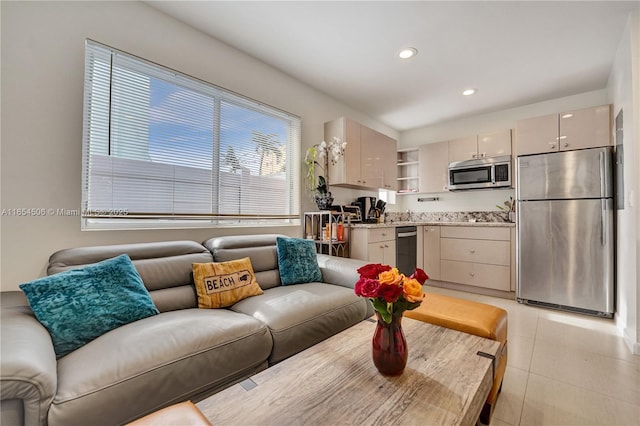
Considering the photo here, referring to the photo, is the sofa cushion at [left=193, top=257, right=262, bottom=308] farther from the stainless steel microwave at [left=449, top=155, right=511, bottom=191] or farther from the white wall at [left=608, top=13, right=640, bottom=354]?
the stainless steel microwave at [left=449, top=155, right=511, bottom=191]

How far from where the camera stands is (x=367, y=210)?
3.85 m

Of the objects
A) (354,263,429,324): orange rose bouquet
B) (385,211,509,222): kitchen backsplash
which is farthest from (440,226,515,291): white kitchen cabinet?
(354,263,429,324): orange rose bouquet

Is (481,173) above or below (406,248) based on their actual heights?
above

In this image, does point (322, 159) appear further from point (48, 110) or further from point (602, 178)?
point (602, 178)

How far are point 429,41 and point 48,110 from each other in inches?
116

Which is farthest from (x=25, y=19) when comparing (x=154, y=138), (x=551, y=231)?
(x=551, y=231)

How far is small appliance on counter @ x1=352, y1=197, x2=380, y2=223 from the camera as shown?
12.5ft

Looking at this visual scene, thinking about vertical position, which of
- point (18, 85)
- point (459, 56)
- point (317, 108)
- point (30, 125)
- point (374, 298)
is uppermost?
point (459, 56)

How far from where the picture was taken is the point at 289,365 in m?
1.07

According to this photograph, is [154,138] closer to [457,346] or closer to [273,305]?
[273,305]

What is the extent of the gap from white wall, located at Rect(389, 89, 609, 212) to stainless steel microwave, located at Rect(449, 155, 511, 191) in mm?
322

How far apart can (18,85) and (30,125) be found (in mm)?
224

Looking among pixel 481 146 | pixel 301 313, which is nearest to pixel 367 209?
pixel 481 146

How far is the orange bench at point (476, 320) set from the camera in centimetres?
140
